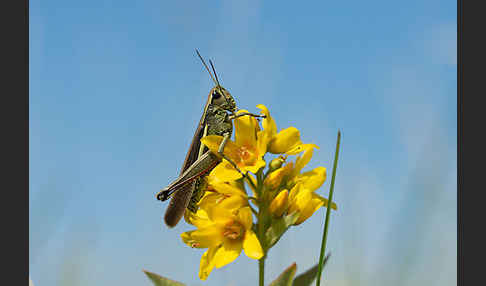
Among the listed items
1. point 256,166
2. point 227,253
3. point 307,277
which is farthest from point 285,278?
point 256,166

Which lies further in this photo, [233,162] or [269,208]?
[233,162]

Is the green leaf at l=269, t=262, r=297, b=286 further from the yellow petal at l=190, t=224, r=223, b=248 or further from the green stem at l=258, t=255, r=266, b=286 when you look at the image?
the yellow petal at l=190, t=224, r=223, b=248

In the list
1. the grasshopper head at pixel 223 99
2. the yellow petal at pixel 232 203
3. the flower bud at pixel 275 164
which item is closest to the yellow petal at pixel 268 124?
the flower bud at pixel 275 164

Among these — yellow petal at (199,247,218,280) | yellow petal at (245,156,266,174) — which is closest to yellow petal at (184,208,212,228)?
yellow petal at (199,247,218,280)

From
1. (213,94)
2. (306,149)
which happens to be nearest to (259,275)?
(306,149)

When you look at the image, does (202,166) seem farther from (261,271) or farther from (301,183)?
(261,271)

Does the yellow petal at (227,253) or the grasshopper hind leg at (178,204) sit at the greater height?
the grasshopper hind leg at (178,204)

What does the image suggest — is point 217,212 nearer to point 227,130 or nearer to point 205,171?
point 205,171

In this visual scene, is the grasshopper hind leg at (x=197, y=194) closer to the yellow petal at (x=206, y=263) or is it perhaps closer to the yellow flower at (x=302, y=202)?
the yellow petal at (x=206, y=263)
